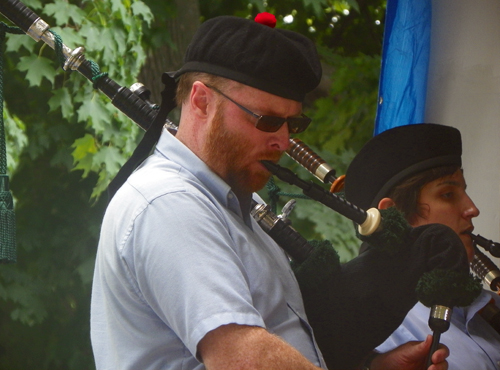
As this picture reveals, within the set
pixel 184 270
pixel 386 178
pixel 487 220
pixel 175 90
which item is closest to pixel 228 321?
pixel 184 270

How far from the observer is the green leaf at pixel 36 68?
11.2 feet

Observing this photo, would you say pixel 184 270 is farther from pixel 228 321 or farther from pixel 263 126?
pixel 263 126

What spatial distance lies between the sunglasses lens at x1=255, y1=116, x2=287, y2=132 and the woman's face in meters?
0.60

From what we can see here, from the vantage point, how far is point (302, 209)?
366 centimetres

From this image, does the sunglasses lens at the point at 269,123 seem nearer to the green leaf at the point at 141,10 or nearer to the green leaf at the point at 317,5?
the green leaf at the point at 141,10

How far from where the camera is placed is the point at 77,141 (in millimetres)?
3504

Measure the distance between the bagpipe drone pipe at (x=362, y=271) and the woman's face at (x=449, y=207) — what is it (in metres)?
0.33

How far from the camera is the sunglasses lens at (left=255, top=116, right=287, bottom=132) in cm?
147

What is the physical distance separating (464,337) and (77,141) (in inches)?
87.4

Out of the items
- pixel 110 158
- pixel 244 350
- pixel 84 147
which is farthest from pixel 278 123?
pixel 84 147

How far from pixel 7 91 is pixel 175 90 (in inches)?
89.2

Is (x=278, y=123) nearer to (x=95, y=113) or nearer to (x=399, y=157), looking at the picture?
(x=399, y=157)

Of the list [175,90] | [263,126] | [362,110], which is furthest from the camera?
[362,110]

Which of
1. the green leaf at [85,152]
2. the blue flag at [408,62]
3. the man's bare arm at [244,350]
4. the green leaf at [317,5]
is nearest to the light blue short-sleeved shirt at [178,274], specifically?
the man's bare arm at [244,350]
